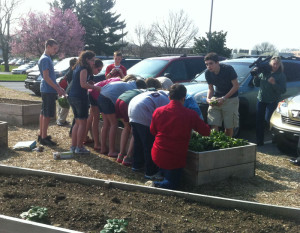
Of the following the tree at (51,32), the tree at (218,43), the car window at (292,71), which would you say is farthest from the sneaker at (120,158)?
the tree at (51,32)

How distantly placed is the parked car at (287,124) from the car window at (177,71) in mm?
3813

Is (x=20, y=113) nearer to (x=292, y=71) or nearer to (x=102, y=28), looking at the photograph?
(x=292, y=71)

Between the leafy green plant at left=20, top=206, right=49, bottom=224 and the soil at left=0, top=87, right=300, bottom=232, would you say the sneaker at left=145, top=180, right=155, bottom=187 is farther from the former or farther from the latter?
the leafy green plant at left=20, top=206, right=49, bottom=224

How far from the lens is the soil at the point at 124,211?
3.61 metres

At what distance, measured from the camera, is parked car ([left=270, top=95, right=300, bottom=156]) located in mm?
6629

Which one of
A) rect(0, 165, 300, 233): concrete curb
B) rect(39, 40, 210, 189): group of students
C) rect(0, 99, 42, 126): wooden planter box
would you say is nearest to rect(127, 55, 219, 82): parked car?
rect(0, 99, 42, 126): wooden planter box

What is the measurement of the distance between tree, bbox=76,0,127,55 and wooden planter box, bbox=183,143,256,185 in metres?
45.8

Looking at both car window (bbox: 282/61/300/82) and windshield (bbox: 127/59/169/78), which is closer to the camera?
car window (bbox: 282/61/300/82)

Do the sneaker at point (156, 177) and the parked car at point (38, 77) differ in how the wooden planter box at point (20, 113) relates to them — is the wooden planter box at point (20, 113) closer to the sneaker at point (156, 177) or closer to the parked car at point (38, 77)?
the sneaker at point (156, 177)

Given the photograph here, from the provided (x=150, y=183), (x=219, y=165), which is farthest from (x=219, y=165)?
(x=150, y=183)

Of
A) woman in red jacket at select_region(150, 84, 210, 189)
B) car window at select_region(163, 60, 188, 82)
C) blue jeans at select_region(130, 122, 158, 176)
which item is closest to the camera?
woman in red jacket at select_region(150, 84, 210, 189)

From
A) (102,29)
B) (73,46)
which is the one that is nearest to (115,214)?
Result: (73,46)

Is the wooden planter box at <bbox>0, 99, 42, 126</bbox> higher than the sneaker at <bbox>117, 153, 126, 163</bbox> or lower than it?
higher

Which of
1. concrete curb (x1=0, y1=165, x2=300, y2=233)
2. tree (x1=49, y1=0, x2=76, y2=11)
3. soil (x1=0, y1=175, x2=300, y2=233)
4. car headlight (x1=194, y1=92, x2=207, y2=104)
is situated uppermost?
tree (x1=49, y1=0, x2=76, y2=11)
